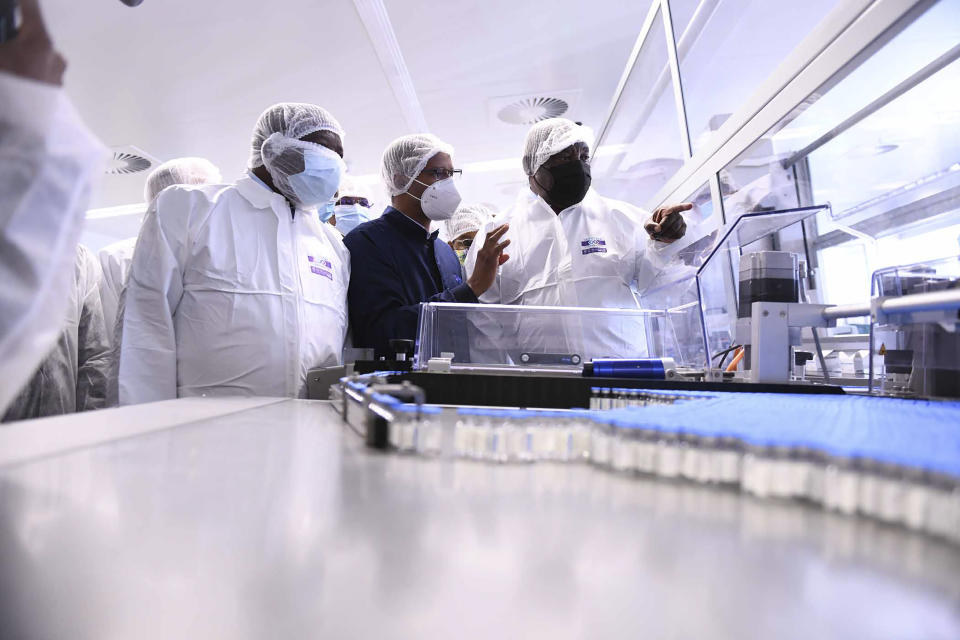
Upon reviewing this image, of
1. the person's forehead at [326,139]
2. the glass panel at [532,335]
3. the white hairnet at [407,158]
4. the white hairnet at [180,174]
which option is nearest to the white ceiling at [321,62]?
the white hairnet at [180,174]

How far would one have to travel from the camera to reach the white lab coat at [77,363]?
1891mm

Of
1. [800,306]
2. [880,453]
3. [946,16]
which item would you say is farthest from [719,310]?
[880,453]

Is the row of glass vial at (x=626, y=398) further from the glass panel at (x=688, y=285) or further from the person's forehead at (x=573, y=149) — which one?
the person's forehead at (x=573, y=149)

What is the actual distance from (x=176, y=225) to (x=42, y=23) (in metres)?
1.47

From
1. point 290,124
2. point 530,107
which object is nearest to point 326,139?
point 290,124

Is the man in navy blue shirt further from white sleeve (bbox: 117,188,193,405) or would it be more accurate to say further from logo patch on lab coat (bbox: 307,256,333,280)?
white sleeve (bbox: 117,188,193,405)

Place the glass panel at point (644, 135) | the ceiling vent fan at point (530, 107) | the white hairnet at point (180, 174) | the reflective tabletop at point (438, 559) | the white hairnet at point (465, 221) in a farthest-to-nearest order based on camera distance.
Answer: the ceiling vent fan at point (530, 107)
the white hairnet at point (465, 221)
the glass panel at point (644, 135)
the white hairnet at point (180, 174)
the reflective tabletop at point (438, 559)

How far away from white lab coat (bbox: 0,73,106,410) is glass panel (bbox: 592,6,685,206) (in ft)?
8.20

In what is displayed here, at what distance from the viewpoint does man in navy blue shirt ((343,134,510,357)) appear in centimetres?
180

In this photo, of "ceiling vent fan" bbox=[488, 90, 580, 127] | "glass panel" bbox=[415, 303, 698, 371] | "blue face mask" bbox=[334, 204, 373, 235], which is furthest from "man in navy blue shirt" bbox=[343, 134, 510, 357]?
"ceiling vent fan" bbox=[488, 90, 580, 127]

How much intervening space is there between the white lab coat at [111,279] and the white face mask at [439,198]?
140cm

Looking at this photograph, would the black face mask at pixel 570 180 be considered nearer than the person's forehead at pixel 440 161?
Yes

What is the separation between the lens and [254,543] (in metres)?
0.30

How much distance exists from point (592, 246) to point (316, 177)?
1015 millimetres
